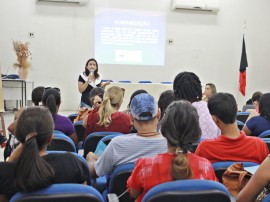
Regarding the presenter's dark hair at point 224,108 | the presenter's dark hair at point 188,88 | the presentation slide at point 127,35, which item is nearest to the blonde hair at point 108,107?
the presenter's dark hair at point 188,88

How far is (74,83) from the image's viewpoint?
8.52 metres

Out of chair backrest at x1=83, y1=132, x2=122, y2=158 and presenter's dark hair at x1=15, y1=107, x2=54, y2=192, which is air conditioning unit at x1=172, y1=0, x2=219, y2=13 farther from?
presenter's dark hair at x1=15, y1=107, x2=54, y2=192

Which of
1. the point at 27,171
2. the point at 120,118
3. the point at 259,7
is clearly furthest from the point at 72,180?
the point at 259,7

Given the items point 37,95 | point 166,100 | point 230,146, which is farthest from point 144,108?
point 37,95

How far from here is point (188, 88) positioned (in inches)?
108

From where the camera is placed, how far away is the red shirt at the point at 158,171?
4.36 ft

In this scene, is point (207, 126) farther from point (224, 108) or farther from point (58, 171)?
point (58, 171)

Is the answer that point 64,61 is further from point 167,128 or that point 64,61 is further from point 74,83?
point 167,128

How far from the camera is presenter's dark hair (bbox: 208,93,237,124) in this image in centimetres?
182

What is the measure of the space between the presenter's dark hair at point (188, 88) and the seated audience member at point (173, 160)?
1.35 m

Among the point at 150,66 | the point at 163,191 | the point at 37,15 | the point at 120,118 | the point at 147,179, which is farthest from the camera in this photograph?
the point at 150,66

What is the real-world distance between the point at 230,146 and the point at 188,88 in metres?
1.05

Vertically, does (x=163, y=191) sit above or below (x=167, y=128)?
below

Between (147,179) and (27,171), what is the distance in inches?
19.4
